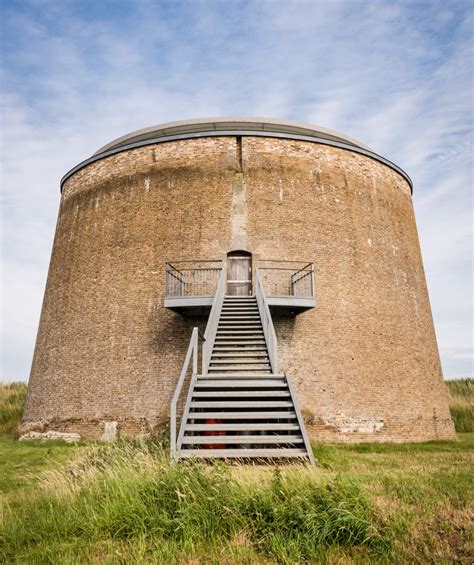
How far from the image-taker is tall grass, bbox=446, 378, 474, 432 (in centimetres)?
2092

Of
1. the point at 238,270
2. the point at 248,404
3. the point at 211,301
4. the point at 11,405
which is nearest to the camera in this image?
the point at 248,404

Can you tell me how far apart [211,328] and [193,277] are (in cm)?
356

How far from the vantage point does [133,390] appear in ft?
46.7

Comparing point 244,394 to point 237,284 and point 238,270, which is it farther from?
point 238,270

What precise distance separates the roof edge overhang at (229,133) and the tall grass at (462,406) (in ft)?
29.4

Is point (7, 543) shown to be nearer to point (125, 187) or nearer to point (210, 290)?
point (210, 290)

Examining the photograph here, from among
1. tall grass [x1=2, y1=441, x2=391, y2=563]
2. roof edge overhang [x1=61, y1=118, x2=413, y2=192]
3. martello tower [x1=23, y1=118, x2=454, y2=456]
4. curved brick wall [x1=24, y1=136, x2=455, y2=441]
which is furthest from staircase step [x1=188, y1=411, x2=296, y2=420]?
roof edge overhang [x1=61, y1=118, x2=413, y2=192]

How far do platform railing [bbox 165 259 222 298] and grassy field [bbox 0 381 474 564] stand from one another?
762 centimetres

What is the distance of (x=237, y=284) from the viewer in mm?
14953

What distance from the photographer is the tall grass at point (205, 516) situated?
517 centimetres

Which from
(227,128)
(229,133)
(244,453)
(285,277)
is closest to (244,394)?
(244,453)

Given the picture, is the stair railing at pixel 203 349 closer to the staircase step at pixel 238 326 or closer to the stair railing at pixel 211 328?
the stair railing at pixel 211 328

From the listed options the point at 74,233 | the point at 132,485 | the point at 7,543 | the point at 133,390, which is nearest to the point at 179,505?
the point at 132,485

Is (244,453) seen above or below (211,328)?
below
